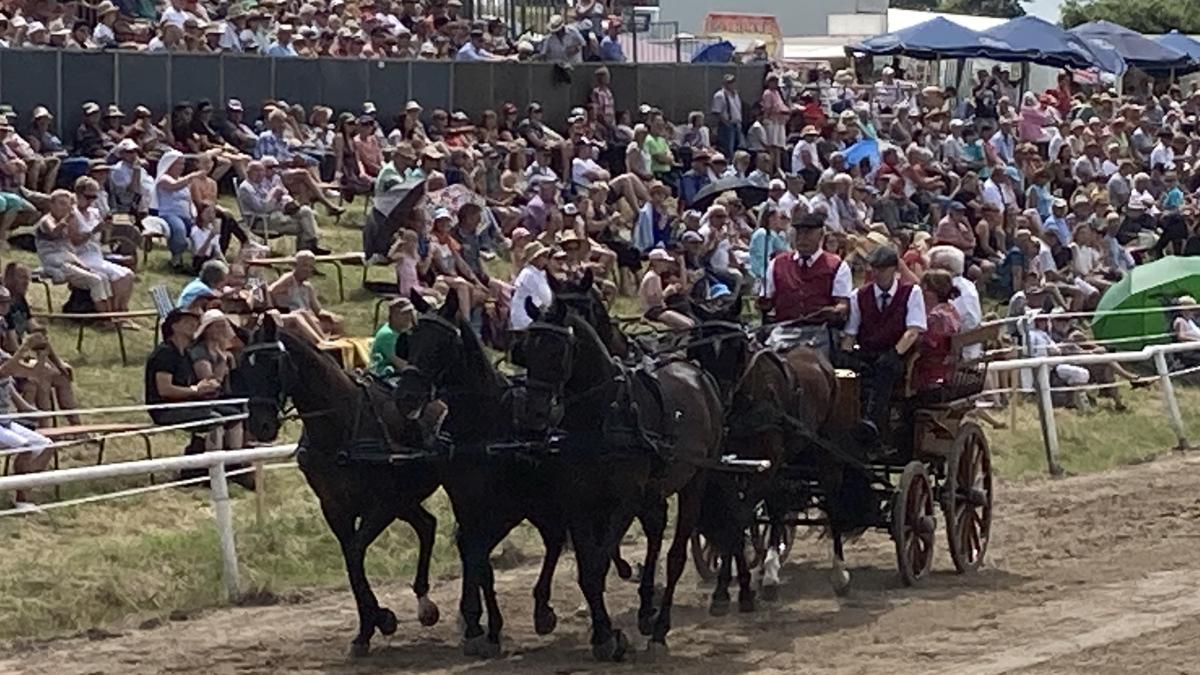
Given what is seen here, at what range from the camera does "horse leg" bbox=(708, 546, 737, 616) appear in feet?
37.7

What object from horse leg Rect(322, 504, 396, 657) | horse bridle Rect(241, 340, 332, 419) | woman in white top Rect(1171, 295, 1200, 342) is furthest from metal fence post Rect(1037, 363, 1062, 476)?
horse bridle Rect(241, 340, 332, 419)

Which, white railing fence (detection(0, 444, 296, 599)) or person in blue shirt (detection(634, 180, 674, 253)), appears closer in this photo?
white railing fence (detection(0, 444, 296, 599))

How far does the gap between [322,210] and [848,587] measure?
10305mm

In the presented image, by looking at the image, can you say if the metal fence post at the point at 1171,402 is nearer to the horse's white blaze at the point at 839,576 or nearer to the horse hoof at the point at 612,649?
the horse's white blaze at the point at 839,576

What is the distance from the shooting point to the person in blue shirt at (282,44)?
880 inches

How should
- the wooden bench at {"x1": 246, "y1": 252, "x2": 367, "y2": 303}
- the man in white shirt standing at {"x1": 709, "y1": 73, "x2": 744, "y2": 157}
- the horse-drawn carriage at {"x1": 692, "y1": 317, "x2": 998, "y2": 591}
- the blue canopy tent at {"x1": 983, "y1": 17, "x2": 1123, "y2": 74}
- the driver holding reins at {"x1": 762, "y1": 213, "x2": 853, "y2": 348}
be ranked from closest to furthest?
the horse-drawn carriage at {"x1": 692, "y1": 317, "x2": 998, "y2": 591} < the driver holding reins at {"x1": 762, "y1": 213, "x2": 853, "y2": 348} < the wooden bench at {"x1": 246, "y1": 252, "x2": 367, "y2": 303} < the man in white shirt standing at {"x1": 709, "y1": 73, "x2": 744, "y2": 157} < the blue canopy tent at {"x1": 983, "y1": 17, "x2": 1123, "y2": 74}

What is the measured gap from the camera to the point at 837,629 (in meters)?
10.9

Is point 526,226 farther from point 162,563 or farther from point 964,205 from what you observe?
point 162,563

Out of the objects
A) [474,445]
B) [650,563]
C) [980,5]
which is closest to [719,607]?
[650,563]

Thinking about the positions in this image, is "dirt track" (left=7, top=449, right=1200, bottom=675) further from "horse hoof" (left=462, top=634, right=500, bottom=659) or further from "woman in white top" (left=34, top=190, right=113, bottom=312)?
"woman in white top" (left=34, top=190, right=113, bottom=312)

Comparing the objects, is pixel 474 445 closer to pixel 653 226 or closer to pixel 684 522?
A: pixel 684 522

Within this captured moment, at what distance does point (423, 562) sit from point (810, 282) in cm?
297

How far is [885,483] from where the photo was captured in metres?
12.5

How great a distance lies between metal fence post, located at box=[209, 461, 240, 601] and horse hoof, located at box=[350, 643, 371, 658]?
71.6 inches
